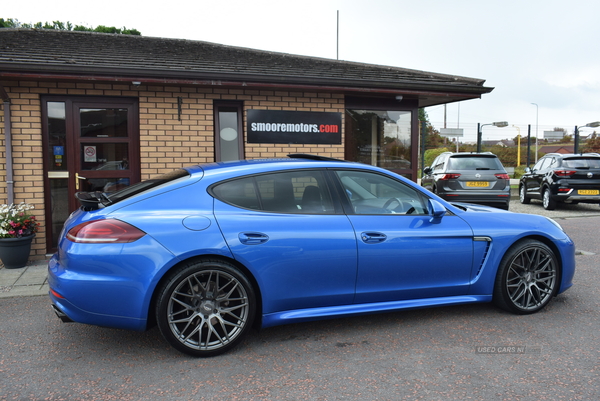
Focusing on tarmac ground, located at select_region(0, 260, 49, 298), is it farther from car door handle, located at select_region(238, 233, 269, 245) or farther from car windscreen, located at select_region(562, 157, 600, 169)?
car windscreen, located at select_region(562, 157, 600, 169)

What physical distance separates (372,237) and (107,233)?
1.96m

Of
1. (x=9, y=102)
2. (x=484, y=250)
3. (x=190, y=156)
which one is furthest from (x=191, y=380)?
(x=9, y=102)

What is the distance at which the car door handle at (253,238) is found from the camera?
11.7ft

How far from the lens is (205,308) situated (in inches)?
139

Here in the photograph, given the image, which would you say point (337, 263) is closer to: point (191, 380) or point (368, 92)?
point (191, 380)

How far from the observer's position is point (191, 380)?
10.4 ft

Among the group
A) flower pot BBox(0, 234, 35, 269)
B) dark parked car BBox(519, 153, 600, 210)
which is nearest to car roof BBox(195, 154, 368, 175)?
flower pot BBox(0, 234, 35, 269)

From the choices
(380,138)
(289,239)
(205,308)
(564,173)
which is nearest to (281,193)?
(289,239)

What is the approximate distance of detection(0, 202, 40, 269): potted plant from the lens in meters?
6.33

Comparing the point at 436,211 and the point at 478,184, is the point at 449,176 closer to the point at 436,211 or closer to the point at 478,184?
the point at 478,184

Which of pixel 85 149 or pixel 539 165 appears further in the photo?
pixel 539 165

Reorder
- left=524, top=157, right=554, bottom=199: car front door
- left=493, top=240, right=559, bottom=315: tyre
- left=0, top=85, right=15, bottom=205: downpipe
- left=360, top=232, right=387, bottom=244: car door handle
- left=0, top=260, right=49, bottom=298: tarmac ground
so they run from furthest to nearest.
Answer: left=524, top=157, right=554, bottom=199: car front door
left=0, top=85, right=15, bottom=205: downpipe
left=0, top=260, right=49, bottom=298: tarmac ground
left=493, top=240, right=559, bottom=315: tyre
left=360, top=232, right=387, bottom=244: car door handle

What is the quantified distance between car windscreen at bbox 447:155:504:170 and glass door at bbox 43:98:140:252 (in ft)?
24.3

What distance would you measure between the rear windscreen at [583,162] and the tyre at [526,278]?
10.2 m
